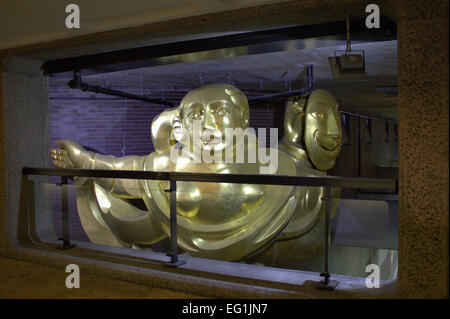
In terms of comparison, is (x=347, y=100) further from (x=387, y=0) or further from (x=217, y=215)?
(x=387, y=0)

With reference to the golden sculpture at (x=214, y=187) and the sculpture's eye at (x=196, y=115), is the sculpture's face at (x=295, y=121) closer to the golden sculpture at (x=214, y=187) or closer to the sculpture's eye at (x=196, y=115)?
the golden sculpture at (x=214, y=187)

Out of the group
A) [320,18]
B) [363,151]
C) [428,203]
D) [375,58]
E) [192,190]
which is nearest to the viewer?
[428,203]

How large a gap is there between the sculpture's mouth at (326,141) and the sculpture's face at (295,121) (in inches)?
9.5

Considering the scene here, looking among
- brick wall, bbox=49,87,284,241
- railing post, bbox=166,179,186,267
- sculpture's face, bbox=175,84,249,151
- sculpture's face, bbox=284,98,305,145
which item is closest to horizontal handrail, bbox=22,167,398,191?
railing post, bbox=166,179,186,267

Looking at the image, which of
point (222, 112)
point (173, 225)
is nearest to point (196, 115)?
point (222, 112)

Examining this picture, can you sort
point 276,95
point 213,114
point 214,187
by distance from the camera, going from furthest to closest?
point 276,95, point 213,114, point 214,187

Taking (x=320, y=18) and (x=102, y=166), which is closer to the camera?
(x=320, y=18)

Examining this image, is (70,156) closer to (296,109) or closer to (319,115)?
(296,109)

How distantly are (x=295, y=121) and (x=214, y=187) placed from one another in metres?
2.37

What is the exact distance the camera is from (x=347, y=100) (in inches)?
335

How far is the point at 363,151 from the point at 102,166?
564 centimetres

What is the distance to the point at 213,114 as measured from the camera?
4051mm

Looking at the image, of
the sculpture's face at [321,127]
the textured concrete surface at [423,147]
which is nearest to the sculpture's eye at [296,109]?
the sculpture's face at [321,127]
